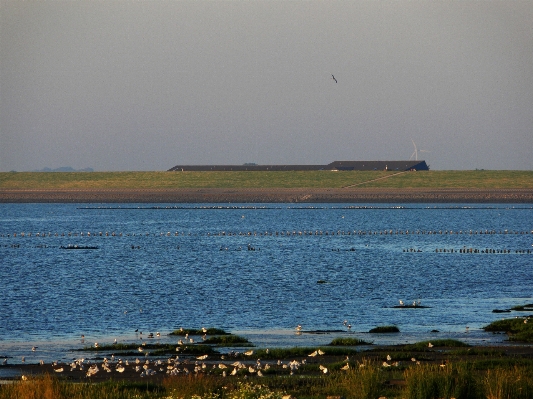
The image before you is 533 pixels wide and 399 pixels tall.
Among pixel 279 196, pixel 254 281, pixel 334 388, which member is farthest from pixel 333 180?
pixel 334 388

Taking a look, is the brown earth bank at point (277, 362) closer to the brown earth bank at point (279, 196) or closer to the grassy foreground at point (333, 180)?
the brown earth bank at point (279, 196)

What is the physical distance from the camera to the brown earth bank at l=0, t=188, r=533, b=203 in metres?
169

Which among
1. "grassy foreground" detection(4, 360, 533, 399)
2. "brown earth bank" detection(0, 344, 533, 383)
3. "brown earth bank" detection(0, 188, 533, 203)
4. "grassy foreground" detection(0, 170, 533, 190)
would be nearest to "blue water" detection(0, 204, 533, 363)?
"brown earth bank" detection(0, 344, 533, 383)

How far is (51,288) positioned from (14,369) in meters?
24.2

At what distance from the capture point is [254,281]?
161 ft

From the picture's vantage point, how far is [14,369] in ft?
75.8

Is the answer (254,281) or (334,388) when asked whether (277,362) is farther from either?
(254,281)

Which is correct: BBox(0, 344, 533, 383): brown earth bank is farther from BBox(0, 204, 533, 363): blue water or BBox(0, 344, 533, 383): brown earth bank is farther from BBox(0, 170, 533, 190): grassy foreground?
BBox(0, 170, 533, 190): grassy foreground

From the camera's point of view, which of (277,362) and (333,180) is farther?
(333,180)

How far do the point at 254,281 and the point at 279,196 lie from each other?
126 metres

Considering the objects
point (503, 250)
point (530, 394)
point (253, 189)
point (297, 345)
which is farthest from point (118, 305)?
point (253, 189)

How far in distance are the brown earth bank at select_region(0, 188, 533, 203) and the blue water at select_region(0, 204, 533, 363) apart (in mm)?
65258

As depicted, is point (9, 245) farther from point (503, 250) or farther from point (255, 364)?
point (255, 364)

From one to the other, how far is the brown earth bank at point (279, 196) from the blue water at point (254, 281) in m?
65.3
